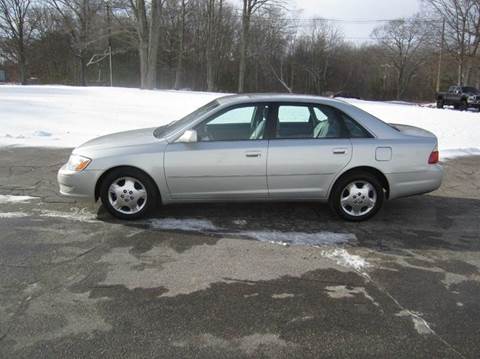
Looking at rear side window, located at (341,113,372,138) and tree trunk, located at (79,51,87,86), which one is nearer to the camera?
rear side window, located at (341,113,372,138)

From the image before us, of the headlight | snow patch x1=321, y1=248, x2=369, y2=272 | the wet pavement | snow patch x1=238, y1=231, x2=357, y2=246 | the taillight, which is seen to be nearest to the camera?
the wet pavement

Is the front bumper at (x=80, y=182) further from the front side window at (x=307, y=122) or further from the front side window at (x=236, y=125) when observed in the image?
the front side window at (x=307, y=122)

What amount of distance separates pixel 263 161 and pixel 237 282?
1727mm

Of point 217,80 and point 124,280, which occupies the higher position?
point 217,80

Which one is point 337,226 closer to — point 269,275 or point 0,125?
point 269,275

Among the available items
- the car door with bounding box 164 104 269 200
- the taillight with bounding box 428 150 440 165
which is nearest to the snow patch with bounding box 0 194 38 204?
the car door with bounding box 164 104 269 200

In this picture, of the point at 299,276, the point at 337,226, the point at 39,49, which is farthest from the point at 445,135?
the point at 39,49

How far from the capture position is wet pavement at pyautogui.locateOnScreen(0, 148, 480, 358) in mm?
3055

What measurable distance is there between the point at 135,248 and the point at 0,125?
9.53 m

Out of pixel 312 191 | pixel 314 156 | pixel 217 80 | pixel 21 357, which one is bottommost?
pixel 21 357

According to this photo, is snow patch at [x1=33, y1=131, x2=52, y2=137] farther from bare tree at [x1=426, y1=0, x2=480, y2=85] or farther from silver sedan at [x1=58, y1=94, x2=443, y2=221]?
bare tree at [x1=426, y1=0, x2=480, y2=85]

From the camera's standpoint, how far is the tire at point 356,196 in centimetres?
540

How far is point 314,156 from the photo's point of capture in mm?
5277

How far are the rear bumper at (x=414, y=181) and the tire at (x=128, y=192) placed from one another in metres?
2.82
